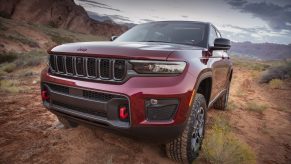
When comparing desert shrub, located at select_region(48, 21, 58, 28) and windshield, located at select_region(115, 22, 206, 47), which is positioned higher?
desert shrub, located at select_region(48, 21, 58, 28)

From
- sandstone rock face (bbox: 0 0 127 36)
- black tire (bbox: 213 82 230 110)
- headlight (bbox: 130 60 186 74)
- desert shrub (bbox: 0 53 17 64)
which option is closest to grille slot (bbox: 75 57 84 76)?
headlight (bbox: 130 60 186 74)

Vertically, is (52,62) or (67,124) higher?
(52,62)

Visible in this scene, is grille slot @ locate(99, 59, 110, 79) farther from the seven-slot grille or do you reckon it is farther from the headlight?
the headlight

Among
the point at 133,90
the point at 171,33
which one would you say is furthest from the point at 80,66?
the point at 171,33

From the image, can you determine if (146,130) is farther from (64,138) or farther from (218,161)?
(64,138)

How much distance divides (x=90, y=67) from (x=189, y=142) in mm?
1347

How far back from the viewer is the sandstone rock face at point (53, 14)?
60156 millimetres

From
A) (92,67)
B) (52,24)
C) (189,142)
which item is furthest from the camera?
(52,24)

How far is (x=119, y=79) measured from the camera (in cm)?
223

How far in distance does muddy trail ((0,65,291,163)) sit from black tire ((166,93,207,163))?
239mm

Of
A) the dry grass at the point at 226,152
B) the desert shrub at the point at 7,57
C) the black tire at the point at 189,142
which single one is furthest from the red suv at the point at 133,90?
the desert shrub at the point at 7,57

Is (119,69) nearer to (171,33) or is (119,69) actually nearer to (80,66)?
(80,66)

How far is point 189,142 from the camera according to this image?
102 inches

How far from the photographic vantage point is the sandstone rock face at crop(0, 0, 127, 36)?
60156mm
